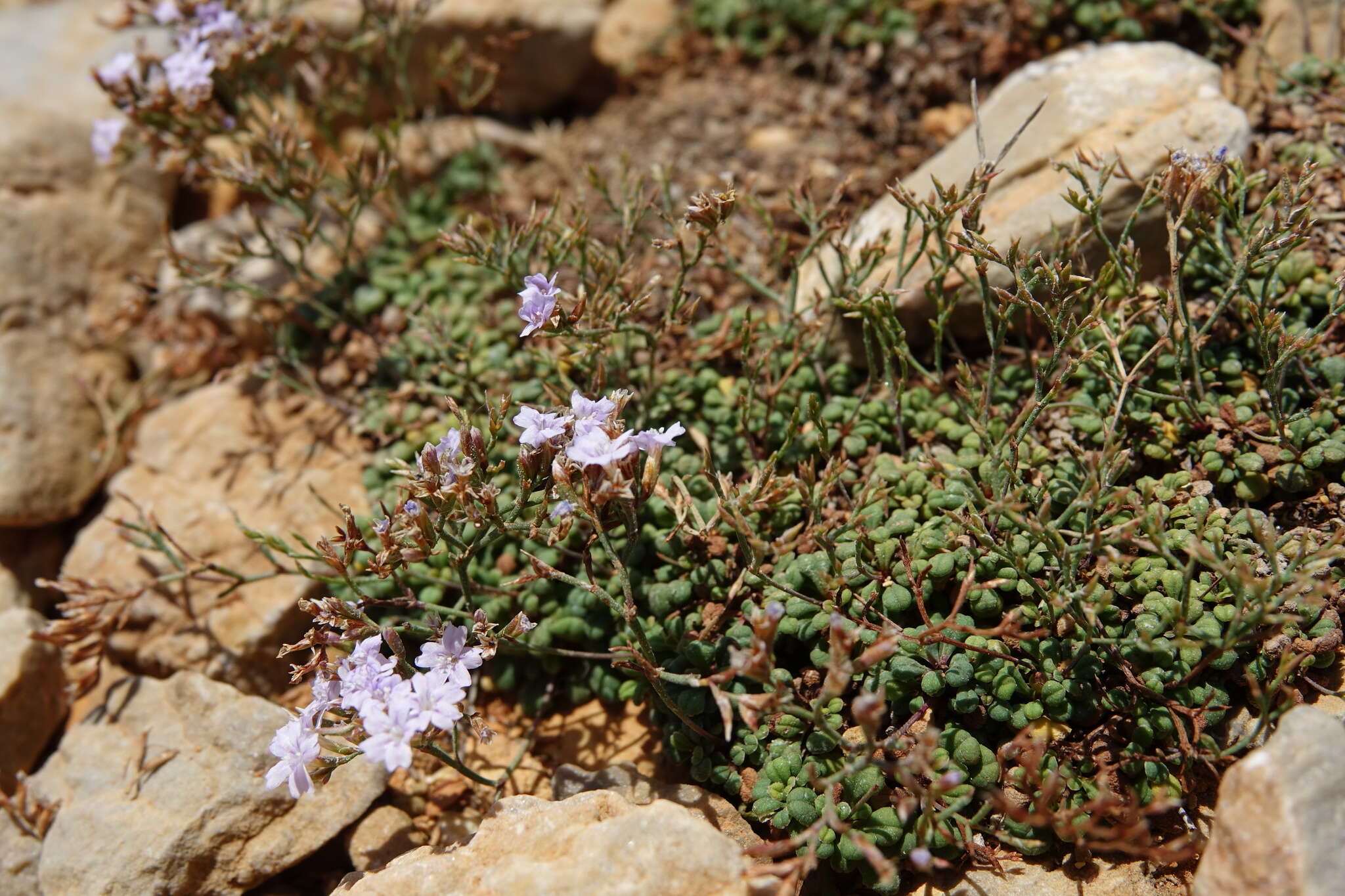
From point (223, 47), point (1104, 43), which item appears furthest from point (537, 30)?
point (1104, 43)

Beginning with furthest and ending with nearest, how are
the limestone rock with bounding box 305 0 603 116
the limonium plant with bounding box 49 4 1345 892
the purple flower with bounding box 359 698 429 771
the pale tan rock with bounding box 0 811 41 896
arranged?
the limestone rock with bounding box 305 0 603 116
the pale tan rock with bounding box 0 811 41 896
the limonium plant with bounding box 49 4 1345 892
the purple flower with bounding box 359 698 429 771

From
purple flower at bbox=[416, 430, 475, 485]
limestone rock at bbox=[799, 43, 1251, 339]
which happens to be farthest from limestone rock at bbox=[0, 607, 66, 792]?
limestone rock at bbox=[799, 43, 1251, 339]

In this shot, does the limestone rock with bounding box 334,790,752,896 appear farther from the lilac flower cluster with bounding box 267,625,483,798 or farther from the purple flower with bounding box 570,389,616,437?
the purple flower with bounding box 570,389,616,437

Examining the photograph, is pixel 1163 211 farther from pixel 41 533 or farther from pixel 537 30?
pixel 41 533

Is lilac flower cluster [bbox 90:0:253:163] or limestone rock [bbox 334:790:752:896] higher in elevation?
lilac flower cluster [bbox 90:0:253:163]

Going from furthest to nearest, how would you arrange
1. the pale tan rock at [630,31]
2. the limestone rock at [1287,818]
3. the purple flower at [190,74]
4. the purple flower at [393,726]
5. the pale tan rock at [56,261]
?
the pale tan rock at [630,31], the pale tan rock at [56,261], the purple flower at [190,74], the purple flower at [393,726], the limestone rock at [1287,818]

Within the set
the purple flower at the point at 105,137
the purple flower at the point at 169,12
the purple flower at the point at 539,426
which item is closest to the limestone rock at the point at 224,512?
the purple flower at the point at 105,137

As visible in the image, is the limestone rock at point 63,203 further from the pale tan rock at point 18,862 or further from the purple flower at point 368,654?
the purple flower at point 368,654

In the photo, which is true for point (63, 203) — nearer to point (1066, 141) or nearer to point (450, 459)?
point (450, 459)
